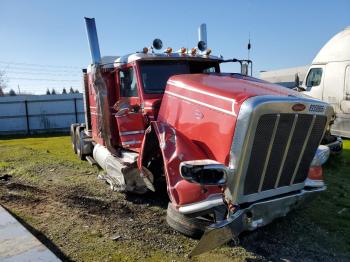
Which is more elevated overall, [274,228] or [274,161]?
[274,161]

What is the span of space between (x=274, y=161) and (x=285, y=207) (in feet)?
2.00

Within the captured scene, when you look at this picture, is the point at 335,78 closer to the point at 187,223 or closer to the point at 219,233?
the point at 187,223

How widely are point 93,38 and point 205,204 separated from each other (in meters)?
4.51

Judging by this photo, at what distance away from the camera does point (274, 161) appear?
413 centimetres

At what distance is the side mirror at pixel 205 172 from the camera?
3.71 m

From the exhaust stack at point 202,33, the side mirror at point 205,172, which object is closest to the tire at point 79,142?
the exhaust stack at point 202,33

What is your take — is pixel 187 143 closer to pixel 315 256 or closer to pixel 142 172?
pixel 142 172

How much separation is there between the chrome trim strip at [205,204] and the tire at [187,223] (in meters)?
0.38

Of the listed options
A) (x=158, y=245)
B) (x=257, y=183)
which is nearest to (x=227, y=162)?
(x=257, y=183)

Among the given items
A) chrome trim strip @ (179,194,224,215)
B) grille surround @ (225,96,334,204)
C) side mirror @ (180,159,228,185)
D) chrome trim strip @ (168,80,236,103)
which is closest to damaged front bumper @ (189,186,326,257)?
grille surround @ (225,96,334,204)

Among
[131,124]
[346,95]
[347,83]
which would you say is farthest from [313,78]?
[131,124]

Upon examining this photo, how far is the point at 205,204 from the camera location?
400 cm

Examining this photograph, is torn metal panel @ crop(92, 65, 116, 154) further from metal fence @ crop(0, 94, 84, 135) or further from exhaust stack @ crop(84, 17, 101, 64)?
metal fence @ crop(0, 94, 84, 135)

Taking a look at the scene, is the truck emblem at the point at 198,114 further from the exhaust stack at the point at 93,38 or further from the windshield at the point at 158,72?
the exhaust stack at the point at 93,38
